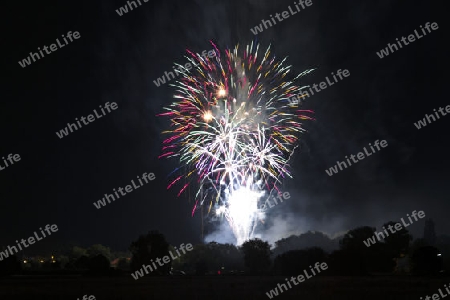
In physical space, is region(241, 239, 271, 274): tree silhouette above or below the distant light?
below

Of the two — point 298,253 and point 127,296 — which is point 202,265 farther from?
point 127,296

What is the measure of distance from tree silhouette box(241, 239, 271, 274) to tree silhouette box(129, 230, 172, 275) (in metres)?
18.3

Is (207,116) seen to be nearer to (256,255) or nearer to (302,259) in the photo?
(302,259)

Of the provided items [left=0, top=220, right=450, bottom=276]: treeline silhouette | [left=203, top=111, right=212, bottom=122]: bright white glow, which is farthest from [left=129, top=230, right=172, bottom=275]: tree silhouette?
[left=203, top=111, right=212, bottom=122]: bright white glow

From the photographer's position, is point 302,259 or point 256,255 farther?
point 256,255

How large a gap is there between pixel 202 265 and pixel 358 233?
132ft

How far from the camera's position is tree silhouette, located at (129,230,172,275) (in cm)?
6894

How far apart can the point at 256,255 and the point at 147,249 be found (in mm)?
23362

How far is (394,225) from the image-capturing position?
324 feet

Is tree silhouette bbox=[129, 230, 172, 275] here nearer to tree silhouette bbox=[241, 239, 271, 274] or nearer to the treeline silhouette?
the treeline silhouette

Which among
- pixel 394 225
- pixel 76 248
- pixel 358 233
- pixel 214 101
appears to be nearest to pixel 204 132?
pixel 214 101

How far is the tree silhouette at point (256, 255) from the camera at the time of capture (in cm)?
8056

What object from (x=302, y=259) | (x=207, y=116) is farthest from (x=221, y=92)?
(x=302, y=259)

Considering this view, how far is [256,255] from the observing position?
80875 mm
